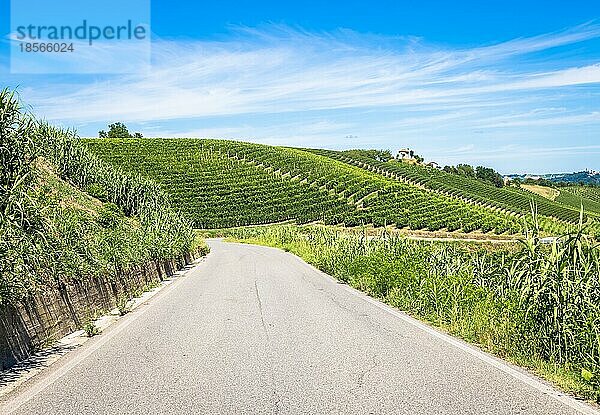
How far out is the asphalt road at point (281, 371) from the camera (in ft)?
18.6

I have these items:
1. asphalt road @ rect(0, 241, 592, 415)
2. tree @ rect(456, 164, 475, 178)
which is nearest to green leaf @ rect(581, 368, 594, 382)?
asphalt road @ rect(0, 241, 592, 415)

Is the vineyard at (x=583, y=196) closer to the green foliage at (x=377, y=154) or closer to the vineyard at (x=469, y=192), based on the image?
the vineyard at (x=469, y=192)

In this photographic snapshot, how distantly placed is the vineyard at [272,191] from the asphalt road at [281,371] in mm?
62868

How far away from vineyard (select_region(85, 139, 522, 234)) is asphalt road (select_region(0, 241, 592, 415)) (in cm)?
6287

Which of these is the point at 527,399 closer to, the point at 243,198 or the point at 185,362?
the point at 185,362

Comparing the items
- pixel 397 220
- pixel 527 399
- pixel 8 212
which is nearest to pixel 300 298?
pixel 8 212

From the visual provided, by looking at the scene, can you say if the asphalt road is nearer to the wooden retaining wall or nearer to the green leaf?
the green leaf

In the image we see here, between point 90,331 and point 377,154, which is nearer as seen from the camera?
point 90,331

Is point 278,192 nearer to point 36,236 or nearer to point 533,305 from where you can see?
point 36,236

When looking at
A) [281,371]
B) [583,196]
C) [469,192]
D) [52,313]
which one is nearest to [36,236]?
[52,313]

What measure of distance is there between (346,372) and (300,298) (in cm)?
759

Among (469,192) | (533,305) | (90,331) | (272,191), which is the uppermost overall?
(272,191)

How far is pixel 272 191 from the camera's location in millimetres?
85000

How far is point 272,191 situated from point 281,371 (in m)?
78.2
